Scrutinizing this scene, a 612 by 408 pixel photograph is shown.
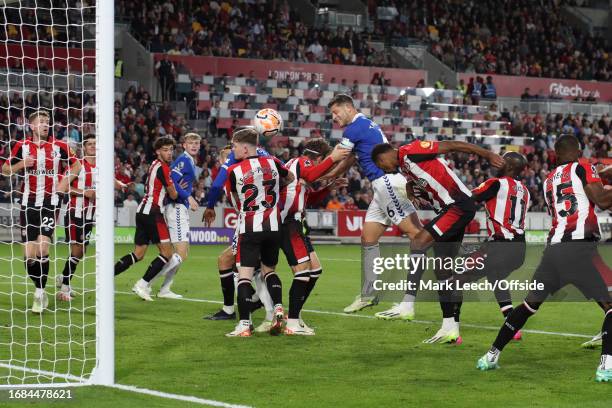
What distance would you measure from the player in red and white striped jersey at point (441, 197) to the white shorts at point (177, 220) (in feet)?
17.3

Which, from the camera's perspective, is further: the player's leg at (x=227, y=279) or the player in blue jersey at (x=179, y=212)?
the player in blue jersey at (x=179, y=212)

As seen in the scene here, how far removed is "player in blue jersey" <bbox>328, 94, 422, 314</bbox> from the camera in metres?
11.2

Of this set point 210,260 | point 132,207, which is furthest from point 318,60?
point 210,260

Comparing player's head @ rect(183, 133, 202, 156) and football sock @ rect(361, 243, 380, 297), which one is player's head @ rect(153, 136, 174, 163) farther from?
football sock @ rect(361, 243, 380, 297)

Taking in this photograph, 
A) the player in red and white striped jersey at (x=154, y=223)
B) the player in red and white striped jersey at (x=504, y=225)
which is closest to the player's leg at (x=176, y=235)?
the player in red and white striped jersey at (x=154, y=223)

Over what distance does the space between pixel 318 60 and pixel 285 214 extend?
94.5 feet

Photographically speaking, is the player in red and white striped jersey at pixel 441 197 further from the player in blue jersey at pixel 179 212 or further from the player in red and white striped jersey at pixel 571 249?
the player in blue jersey at pixel 179 212

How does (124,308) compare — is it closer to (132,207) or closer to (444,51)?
(132,207)

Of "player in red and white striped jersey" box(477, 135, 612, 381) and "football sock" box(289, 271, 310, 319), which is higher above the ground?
"player in red and white striped jersey" box(477, 135, 612, 381)

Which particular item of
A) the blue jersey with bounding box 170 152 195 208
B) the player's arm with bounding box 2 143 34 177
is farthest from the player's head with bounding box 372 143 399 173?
the blue jersey with bounding box 170 152 195 208

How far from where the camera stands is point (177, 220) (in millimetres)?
14219

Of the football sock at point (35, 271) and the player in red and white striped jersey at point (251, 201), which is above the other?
the player in red and white striped jersey at point (251, 201)

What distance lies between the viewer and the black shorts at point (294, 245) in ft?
34.5

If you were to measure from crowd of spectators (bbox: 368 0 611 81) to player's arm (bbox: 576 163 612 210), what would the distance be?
35.2 m
